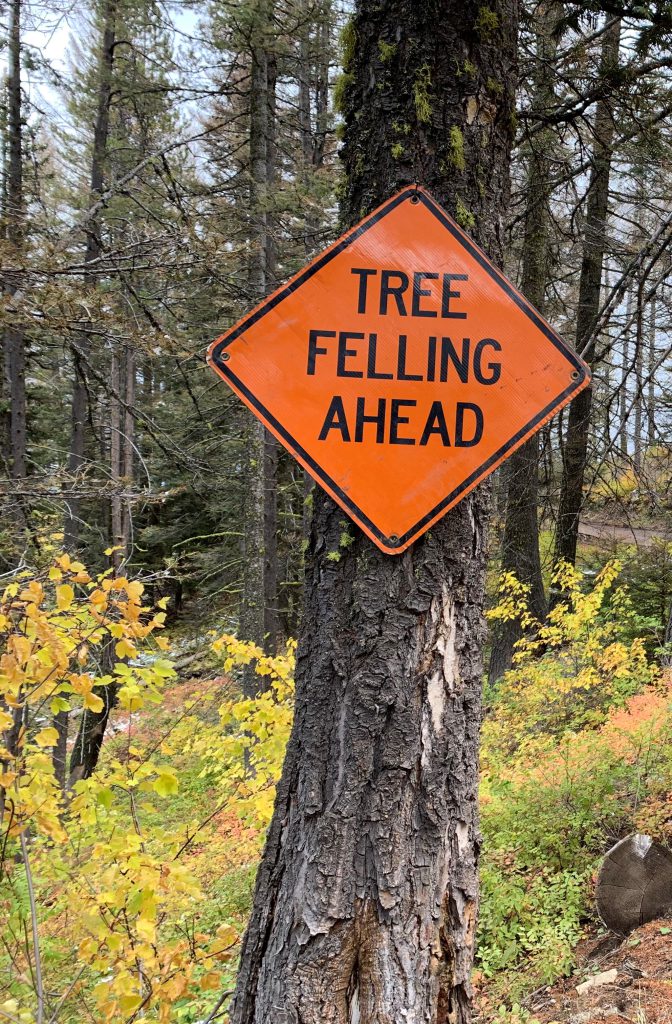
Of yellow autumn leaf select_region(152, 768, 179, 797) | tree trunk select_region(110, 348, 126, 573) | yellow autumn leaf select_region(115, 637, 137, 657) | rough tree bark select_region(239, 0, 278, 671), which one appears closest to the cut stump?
yellow autumn leaf select_region(152, 768, 179, 797)

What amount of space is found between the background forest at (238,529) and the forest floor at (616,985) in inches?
4.7

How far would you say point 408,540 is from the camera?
1.69 meters

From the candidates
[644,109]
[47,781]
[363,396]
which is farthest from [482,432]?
[644,109]

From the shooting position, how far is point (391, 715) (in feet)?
5.47

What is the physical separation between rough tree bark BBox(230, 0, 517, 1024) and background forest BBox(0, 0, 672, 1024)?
68 mm

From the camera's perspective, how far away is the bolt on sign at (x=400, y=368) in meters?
1.69

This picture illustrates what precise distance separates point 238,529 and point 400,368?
10.6 meters

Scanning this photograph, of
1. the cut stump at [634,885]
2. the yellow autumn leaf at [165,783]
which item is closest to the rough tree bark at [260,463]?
the cut stump at [634,885]

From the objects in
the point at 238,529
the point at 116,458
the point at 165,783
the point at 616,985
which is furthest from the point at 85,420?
the point at 616,985

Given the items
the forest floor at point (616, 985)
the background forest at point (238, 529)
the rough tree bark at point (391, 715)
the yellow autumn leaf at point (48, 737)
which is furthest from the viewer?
the forest floor at point (616, 985)

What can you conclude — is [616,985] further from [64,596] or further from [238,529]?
[238,529]

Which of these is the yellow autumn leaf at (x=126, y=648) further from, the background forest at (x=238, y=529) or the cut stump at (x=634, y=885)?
the cut stump at (x=634, y=885)

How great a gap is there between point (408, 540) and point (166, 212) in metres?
9.77

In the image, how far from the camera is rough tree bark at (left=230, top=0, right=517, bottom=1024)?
163 cm
